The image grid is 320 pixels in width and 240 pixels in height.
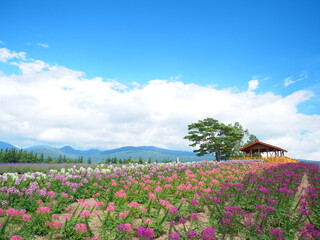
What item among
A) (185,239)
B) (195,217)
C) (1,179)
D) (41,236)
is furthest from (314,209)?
(1,179)

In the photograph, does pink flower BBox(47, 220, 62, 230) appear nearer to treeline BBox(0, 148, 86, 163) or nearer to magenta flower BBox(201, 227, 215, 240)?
magenta flower BBox(201, 227, 215, 240)

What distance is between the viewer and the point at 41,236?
175 inches

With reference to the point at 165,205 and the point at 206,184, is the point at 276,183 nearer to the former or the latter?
the point at 206,184

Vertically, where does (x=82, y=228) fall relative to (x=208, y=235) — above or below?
below

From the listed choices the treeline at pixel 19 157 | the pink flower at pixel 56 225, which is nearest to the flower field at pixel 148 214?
the pink flower at pixel 56 225

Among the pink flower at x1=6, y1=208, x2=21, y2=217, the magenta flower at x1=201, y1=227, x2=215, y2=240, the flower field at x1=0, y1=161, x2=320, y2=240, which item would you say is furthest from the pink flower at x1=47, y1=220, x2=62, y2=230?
the magenta flower at x1=201, y1=227, x2=215, y2=240

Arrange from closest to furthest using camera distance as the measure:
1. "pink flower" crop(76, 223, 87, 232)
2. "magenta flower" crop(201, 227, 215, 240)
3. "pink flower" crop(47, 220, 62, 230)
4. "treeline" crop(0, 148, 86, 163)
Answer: "magenta flower" crop(201, 227, 215, 240), "pink flower" crop(76, 223, 87, 232), "pink flower" crop(47, 220, 62, 230), "treeline" crop(0, 148, 86, 163)

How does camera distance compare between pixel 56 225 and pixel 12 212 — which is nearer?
pixel 56 225

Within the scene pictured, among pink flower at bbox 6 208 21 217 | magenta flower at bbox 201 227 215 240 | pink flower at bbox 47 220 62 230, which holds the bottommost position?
pink flower at bbox 47 220 62 230

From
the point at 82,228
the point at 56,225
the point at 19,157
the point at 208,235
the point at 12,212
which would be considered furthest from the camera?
the point at 19,157

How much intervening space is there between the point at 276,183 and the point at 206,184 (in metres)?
2.94

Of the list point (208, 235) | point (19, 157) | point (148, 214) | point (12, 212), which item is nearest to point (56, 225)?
point (12, 212)

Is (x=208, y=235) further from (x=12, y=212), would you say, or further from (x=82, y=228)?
(x=12, y=212)

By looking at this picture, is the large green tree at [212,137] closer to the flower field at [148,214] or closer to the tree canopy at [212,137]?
the tree canopy at [212,137]
